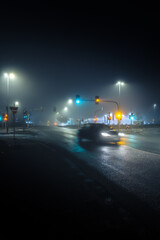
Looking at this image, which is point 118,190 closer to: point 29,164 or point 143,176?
point 143,176

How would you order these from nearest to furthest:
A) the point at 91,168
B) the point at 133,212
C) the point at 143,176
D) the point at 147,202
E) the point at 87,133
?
the point at 133,212 < the point at 147,202 < the point at 143,176 < the point at 91,168 < the point at 87,133

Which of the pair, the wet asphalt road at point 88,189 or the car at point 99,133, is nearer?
the wet asphalt road at point 88,189

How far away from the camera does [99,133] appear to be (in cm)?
1600

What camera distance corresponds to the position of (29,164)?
751 centimetres

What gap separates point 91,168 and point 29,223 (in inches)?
153

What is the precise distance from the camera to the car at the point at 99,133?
591 inches

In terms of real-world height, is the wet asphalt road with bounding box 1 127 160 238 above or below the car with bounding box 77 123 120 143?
below

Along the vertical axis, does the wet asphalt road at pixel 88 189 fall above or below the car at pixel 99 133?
below

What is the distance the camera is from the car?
49.3 feet

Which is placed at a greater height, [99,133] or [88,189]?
[99,133]

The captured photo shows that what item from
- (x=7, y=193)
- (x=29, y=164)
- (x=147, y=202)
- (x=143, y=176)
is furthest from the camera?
(x=29, y=164)

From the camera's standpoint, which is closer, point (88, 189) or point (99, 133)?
point (88, 189)

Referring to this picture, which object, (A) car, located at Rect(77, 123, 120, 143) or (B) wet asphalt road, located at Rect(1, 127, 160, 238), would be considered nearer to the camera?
(B) wet asphalt road, located at Rect(1, 127, 160, 238)

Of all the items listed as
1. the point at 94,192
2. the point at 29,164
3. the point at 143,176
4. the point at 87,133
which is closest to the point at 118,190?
the point at 94,192
